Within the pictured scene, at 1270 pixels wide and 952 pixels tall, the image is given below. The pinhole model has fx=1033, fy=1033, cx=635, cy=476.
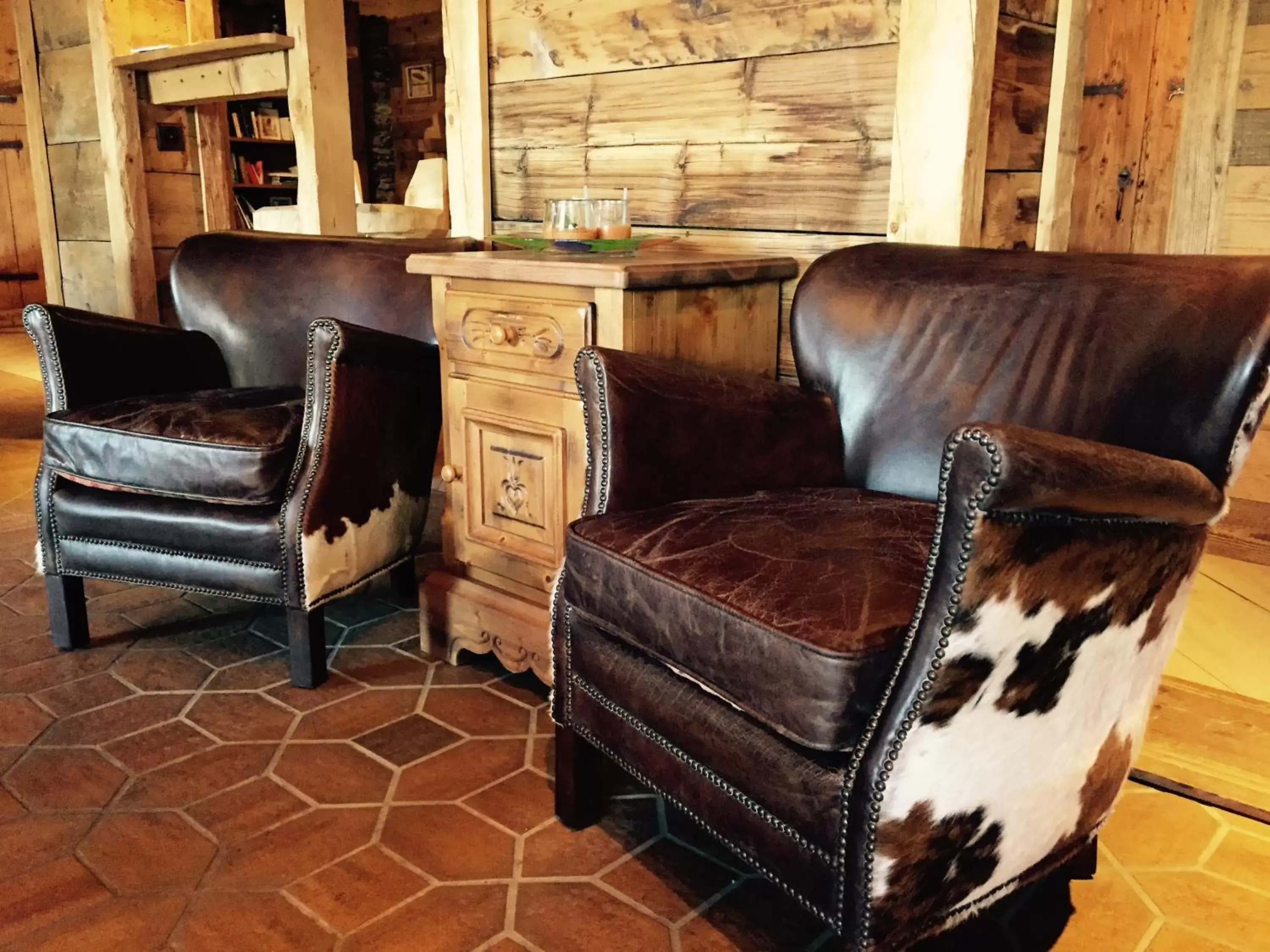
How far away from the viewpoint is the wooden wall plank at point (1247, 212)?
11.1ft

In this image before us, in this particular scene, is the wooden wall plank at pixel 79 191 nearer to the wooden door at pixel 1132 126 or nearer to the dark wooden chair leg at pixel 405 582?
the dark wooden chair leg at pixel 405 582

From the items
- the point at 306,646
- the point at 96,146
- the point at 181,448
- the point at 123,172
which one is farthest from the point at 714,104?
the point at 96,146

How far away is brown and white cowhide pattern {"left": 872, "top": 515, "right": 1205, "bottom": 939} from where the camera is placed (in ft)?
3.46

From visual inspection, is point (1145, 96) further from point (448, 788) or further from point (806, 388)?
point (448, 788)

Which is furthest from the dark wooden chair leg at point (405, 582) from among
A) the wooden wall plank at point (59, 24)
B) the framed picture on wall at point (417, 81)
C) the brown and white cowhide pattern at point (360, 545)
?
the framed picture on wall at point (417, 81)

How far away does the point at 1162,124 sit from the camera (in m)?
3.51

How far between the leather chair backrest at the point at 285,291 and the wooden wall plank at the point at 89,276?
190 cm

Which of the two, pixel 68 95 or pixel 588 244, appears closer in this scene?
pixel 588 244

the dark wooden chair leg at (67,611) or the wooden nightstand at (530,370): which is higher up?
the wooden nightstand at (530,370)

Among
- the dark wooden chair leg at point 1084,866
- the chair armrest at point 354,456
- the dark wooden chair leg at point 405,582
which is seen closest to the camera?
the dark wooden chair leg at point 1084,866

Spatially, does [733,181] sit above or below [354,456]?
above

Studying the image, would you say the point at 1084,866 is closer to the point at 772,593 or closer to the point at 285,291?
the point at 772,593

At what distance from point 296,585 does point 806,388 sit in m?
1.08

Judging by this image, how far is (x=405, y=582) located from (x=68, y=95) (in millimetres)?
3068
